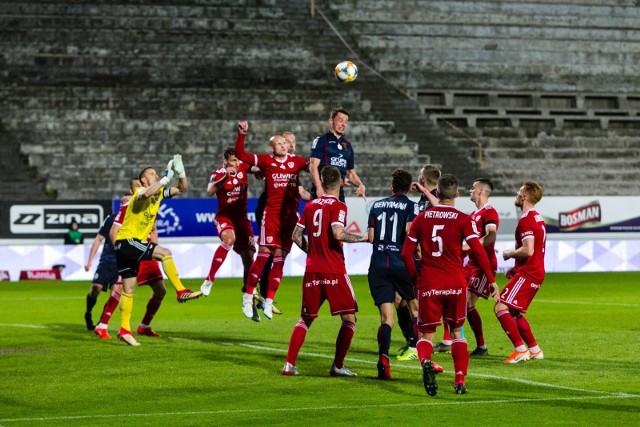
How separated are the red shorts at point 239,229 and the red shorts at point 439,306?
6471mm

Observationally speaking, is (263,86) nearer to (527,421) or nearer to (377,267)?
(377,267)

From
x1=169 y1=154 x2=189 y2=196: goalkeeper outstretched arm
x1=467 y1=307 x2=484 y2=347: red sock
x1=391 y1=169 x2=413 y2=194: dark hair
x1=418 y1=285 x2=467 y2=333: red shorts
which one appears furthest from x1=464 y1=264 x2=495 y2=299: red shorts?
x1=169 y1=154 x2=189 y2=196: goalkeeper outstretched arm

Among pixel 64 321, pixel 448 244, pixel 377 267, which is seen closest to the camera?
pixel 448 244

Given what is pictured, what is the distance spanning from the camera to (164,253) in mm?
16594

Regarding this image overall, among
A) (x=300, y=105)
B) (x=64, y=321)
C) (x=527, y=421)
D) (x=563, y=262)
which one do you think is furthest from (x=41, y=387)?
(x=300, y=105)

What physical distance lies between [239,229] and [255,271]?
1766 millimetres

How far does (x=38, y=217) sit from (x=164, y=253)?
16726 mm

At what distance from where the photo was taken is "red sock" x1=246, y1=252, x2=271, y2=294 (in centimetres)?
1623

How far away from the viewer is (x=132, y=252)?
16.4 metres

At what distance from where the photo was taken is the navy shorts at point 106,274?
19.2 metres

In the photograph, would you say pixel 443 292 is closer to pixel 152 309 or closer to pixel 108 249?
pixel 152 309

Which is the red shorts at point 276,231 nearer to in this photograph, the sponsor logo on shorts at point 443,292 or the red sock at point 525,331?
the red sock at point 525,331

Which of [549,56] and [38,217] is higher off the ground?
[549,56]

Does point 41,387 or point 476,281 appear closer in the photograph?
point 41,387
